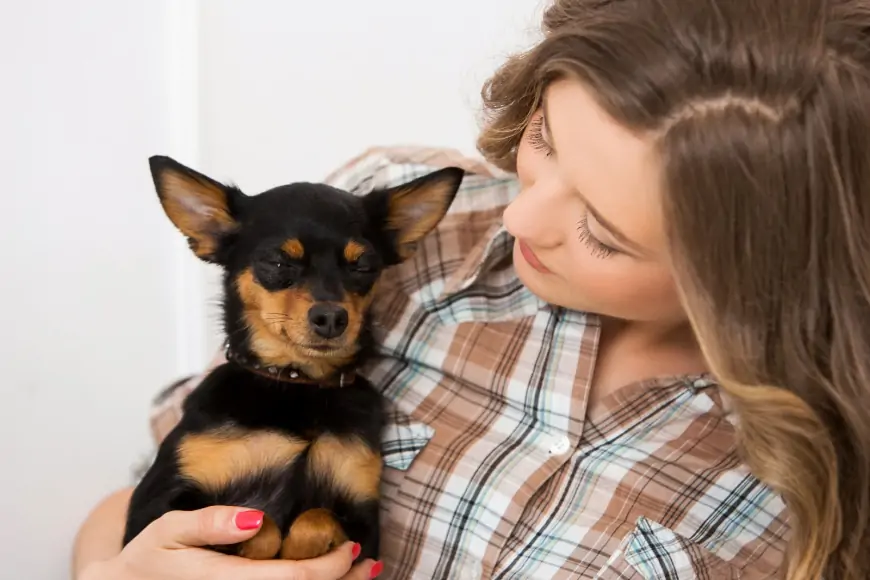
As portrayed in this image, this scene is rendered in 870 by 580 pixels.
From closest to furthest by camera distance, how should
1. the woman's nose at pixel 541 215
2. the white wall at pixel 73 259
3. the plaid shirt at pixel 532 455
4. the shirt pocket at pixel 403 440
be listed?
the woman's nose at pixel 541 215, the plaid shirt at pixel 532 455, the shirt pocket at pixel 403 440, the white wall at pixel 73 259

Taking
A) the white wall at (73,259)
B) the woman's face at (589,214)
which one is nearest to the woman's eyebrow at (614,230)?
the woman's face at (589,214)

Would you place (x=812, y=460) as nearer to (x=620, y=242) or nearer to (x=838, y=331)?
(x=838, y=331)

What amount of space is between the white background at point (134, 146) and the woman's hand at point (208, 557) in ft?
2.47

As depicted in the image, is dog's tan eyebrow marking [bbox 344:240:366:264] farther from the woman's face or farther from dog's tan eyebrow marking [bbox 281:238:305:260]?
the woman's face

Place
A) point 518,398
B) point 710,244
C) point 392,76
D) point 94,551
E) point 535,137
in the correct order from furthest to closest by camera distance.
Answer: point 392,76
point 94,551
point 518,398
point 535,137
point 710,244

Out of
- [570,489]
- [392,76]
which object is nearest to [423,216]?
[570,489]

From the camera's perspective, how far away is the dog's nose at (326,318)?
3.47ft

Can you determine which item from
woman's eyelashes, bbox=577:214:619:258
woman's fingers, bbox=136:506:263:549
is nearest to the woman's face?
woman's eyelashes, bbox=577:214:619:258

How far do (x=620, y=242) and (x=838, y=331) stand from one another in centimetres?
26

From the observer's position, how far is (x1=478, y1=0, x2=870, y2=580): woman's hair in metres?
0.82

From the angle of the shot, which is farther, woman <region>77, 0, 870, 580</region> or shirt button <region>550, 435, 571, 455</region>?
shirt button <region>550, 435, 571, 455</region>

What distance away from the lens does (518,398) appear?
1114 millimetres

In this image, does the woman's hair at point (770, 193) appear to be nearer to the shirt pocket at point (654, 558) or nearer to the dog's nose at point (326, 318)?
the shirt pocket at point (654, 558)

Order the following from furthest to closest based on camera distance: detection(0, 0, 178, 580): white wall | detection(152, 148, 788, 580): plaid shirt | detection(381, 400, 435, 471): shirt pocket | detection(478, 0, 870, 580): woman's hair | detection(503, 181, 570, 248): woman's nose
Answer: detection(0, 0, 178, 580): white wall < detection(381, 400, 435, 471): shirt pocket < detection(152, 148, 788, 580): plaid shirt < detection(503, 181, 570, 248): woman's nose < detection(478, 0, 870, 580): woman's hair
